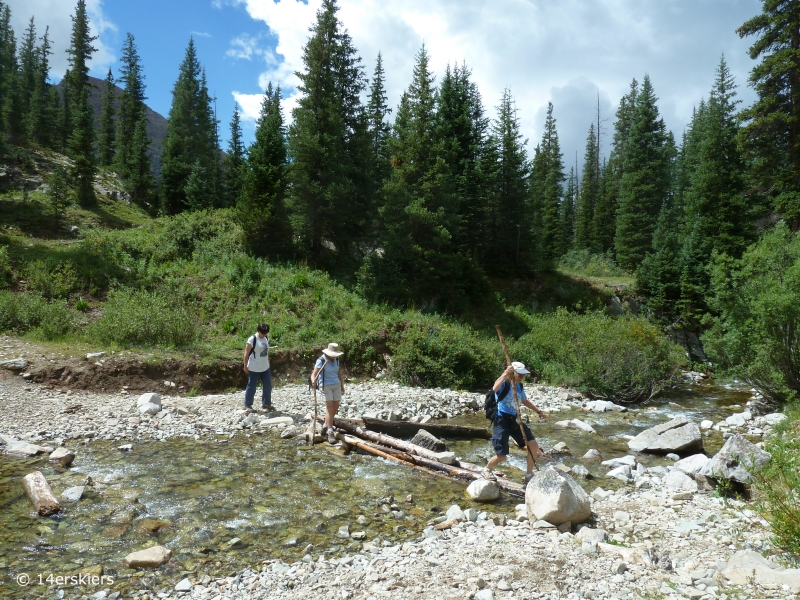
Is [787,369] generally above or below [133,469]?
above

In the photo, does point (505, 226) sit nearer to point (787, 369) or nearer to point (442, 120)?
point (442, 120)

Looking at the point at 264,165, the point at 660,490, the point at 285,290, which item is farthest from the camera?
the point at 264,165

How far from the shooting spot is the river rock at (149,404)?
12344 millimetres

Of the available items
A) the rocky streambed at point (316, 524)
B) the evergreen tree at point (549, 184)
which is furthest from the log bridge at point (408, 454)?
the evergreen tree at point (549, 184)

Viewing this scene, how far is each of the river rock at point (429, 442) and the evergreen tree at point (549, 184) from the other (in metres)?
35.6

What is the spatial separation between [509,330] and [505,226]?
350 inches

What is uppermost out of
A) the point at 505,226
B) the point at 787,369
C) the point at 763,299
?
the point at 505,226

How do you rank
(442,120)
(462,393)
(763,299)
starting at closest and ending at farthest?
1. (763,299)
2. (462,393)
3. (442,120)

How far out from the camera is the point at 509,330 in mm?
28094

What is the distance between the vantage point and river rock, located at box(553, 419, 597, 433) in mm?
13461

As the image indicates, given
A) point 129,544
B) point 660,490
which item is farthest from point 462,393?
point 129,544

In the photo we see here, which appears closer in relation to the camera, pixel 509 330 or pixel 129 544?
pixel 129 544

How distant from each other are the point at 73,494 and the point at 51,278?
56.7ft

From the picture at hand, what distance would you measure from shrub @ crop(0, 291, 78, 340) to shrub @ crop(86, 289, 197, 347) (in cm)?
124
